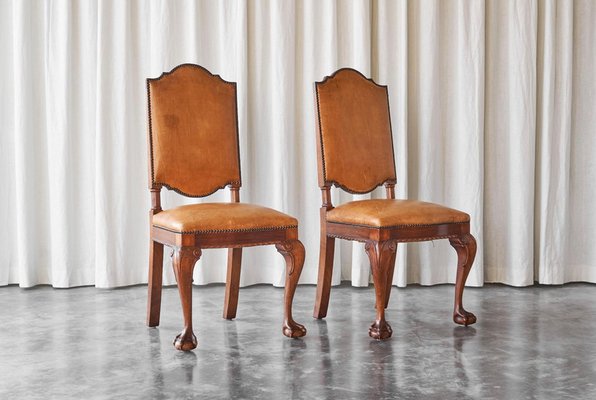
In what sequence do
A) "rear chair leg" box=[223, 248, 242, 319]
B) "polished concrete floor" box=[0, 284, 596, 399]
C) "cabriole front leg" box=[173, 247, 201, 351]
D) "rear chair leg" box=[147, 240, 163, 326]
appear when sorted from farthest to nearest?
"rear chair leg" box=[223, 248, 242, 319] < "rear chair leg" box=[147, 240, 163, 326] < "cabriole front leg" box=[173, 247, 201, 351] < "polished concrete floor" box=[0, 284, 596, 399]

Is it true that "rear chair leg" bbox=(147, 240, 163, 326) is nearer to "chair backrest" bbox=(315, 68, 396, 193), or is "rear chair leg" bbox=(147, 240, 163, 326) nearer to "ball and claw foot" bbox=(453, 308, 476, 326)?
"chair backrest" bbox=(315, 68, 396, 193)

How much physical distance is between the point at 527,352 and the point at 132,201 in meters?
2.33

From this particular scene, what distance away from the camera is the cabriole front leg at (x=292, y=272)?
3.11m

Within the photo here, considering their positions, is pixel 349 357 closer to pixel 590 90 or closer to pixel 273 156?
pixel 273 156

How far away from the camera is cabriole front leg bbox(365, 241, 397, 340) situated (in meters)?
3.10

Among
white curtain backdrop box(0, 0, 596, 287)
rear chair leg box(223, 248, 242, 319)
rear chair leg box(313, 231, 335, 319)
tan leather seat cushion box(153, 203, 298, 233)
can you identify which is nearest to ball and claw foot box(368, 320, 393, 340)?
rear chair leg box(313, 231, 335, 319)

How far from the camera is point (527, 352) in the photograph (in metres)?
2.92

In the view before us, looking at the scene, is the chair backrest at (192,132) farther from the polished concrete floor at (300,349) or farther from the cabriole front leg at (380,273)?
the cabriole front leg at (380,273)

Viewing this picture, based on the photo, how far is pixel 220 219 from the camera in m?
2.95

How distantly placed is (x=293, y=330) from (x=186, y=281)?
0.53 meters

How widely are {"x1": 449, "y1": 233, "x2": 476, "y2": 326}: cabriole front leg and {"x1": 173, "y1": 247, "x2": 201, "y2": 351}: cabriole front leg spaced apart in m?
1.21

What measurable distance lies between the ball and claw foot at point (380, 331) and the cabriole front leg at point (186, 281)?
751 mm

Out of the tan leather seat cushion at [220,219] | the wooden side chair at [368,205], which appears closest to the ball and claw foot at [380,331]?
the wooden side chair at [368,205]

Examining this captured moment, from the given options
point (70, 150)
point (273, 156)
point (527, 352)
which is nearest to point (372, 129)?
point (273, 156)
